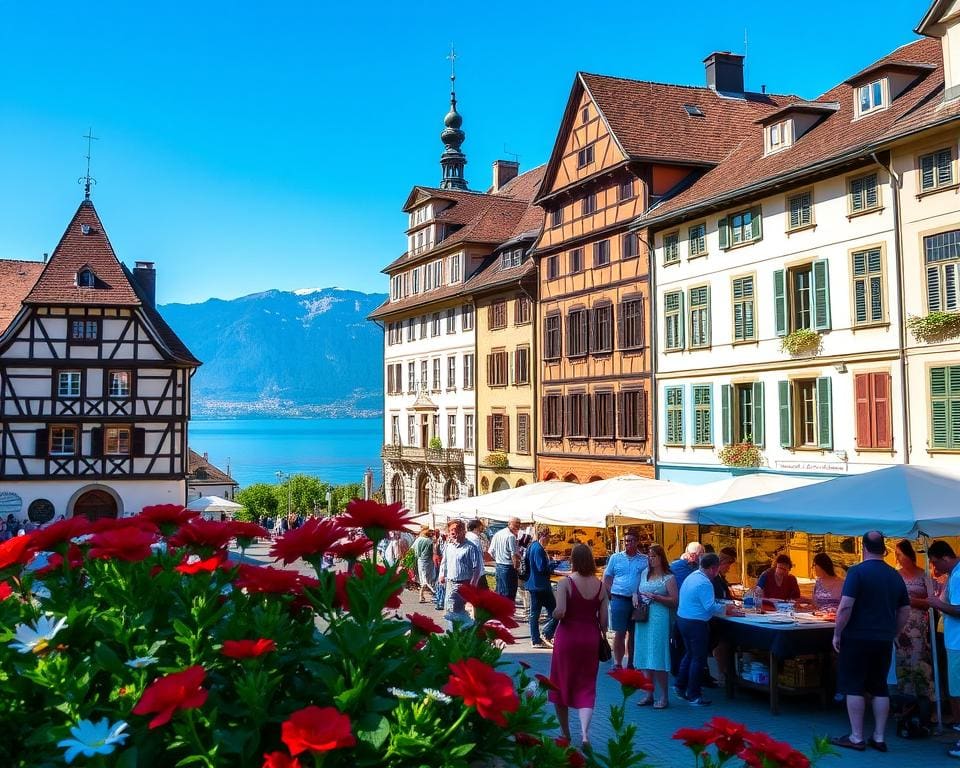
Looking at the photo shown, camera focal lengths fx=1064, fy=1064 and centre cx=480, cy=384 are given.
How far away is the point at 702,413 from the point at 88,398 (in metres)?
26.1

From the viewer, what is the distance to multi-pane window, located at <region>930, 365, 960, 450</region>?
21.6 meters

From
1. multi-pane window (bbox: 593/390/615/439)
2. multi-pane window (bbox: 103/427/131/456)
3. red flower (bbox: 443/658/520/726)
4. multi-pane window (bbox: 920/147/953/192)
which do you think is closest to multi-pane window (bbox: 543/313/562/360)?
multi-pane window (bbox: 593/390/615/439)

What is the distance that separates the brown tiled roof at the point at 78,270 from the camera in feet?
143

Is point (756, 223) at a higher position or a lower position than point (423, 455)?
higher

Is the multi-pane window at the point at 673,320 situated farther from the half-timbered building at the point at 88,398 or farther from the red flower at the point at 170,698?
the red flower at the point at 170,698

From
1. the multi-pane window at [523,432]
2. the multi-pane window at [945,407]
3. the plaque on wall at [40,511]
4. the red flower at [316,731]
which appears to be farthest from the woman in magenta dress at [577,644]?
the plaque on wall at [40,511]

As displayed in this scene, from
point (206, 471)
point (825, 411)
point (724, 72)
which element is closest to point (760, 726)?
point (825, 411)

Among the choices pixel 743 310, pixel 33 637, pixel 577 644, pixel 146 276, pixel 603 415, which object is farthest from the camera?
pixel 146 276

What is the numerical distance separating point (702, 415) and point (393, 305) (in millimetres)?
26302

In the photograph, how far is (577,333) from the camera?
36562 mm

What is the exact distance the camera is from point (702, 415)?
29922 mm

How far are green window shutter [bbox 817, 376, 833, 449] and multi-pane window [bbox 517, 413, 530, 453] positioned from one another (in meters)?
16.1

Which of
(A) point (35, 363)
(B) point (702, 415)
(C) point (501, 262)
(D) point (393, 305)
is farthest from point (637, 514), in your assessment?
(D) point (393, 305)

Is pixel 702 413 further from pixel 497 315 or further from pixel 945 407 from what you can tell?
pixel 497 315
